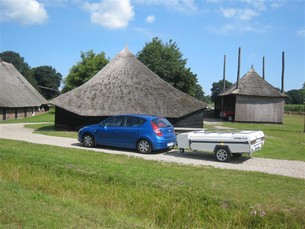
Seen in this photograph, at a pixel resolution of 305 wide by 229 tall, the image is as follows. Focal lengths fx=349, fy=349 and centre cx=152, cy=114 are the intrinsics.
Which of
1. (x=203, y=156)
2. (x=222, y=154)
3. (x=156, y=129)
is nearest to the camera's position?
(x=222, y=154)

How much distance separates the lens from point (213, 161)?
13352 mm

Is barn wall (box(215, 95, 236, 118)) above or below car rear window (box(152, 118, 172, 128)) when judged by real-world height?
above

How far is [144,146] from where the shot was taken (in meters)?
15.1

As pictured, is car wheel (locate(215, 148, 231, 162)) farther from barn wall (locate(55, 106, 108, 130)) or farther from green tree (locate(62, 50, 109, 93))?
green tree (locate(62, 50, 109, 93))

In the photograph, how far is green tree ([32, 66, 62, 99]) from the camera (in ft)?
330

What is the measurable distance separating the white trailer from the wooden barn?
1013cm

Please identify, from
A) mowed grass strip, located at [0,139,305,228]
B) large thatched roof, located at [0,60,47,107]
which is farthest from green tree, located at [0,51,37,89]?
mowed grass strip, located at [0,139,305,228]

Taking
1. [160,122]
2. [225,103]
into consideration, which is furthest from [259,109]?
[160,122]

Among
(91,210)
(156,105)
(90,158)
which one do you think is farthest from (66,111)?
(91,210)

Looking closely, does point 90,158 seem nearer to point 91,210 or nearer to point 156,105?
point 91,210

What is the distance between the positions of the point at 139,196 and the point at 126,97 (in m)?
16.6

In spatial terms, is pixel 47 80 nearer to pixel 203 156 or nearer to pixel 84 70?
pixel 84 70

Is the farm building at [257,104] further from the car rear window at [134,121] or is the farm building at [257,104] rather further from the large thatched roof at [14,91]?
the large thatched roof at [14,91]

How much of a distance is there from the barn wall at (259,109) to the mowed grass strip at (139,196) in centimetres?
3173
